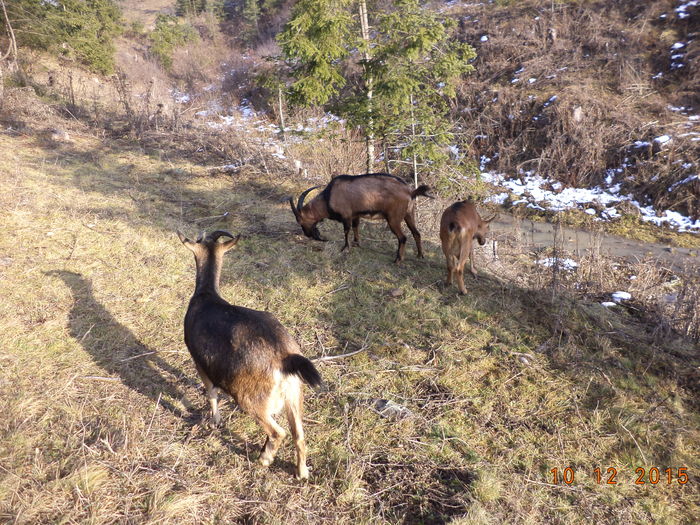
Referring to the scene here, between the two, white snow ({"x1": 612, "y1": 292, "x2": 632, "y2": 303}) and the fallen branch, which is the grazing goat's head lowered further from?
white snow ({"x1": 612, "y1": 292, "x2": 632, "y2": 303})

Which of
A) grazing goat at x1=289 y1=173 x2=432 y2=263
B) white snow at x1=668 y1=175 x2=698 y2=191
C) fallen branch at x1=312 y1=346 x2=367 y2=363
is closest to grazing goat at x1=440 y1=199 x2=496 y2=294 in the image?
grazing goat at x1=289 y1=173 x2=432 y2=263

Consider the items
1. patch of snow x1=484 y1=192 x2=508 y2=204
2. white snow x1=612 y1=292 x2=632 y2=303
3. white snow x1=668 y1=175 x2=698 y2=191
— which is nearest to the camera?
white snow x1=612 y1=292 x2=632 y2=303

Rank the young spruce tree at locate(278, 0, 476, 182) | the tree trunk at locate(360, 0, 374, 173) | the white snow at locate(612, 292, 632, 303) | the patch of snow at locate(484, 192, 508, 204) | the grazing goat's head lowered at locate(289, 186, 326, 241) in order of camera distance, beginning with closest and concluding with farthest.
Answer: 1. the white snow at locate(612, 292, 632, 303)
2. the grazing goat's head lowered at locate(289, 186, 326, 241)
3. the young spruce tree at locate(278, 0, 476, 182)
4. the tree trunk at locate(360, 0, 374, 173)
5. the patch of snow at locate(484, 192, 508, 204)

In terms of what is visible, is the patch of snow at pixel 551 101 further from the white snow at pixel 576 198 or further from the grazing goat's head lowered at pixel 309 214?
the grazing goat's head lowered at pixel 309 214

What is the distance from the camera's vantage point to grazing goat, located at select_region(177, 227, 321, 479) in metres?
2.80

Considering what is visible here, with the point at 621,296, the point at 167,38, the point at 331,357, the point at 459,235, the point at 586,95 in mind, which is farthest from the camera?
the point at 167,38

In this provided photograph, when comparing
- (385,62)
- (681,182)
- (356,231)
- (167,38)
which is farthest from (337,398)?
(167,38)

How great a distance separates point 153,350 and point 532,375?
440cm

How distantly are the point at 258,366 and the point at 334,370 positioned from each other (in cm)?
158

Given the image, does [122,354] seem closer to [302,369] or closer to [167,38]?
[302,369]

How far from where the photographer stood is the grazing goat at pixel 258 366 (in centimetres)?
280

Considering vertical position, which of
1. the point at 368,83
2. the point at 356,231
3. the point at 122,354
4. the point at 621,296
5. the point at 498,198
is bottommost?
the point at 621,296

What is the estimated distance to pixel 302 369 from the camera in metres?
2.73

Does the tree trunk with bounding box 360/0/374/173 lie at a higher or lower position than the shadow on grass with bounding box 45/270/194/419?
higher
